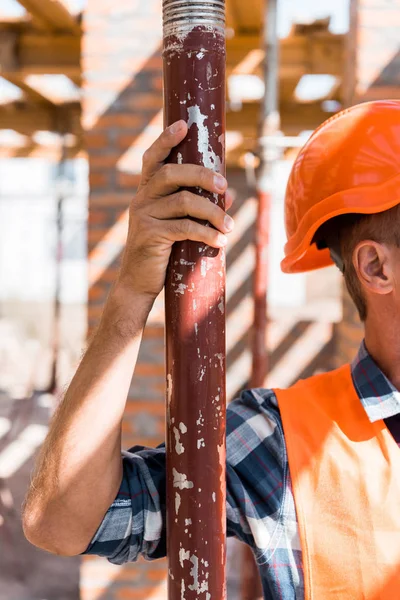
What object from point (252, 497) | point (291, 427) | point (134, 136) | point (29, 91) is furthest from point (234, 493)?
point (29, 91)

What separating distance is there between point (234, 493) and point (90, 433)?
0.37 m

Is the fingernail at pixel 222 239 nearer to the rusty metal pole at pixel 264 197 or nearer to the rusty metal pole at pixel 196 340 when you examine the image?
the rusty metal pole at pixel 196 340

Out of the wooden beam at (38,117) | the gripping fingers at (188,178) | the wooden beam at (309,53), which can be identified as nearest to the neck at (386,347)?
the gripping fingers at (188,178)

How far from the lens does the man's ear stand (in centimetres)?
158

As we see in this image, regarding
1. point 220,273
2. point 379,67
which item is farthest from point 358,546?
point 379,67

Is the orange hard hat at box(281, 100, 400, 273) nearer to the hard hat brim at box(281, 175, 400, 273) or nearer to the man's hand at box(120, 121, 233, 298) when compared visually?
the hard hat brim at box(281, 175, 400, 273)

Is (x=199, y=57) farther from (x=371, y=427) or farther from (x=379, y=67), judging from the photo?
(x=379, y=67)

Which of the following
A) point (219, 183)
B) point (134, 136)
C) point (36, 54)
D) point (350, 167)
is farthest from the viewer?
point (36, 54)

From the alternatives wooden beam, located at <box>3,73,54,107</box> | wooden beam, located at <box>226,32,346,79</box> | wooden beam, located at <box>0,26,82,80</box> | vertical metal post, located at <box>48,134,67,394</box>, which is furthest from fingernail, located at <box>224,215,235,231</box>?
vertical metal post, located at <box>48,134,67,394</box>

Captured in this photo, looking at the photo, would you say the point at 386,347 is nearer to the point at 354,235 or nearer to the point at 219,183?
the point at 354,235

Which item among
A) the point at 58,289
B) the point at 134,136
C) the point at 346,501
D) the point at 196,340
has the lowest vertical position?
the point at 346,501

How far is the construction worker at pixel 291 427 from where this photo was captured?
49.3 inches

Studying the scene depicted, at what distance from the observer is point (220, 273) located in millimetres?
1137

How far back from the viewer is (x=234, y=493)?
1494 millimetres
